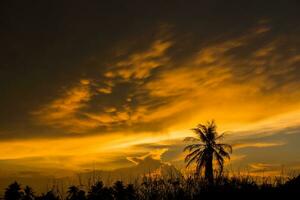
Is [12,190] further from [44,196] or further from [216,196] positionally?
[216,196]

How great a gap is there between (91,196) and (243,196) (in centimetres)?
1257

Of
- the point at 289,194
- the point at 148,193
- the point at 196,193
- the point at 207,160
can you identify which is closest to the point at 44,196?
the point at 148,193

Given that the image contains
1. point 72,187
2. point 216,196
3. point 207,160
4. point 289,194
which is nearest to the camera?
point 289,194

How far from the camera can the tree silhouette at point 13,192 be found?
122 ft

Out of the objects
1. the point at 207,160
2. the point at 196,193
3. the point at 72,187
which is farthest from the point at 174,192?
the point at 207,160

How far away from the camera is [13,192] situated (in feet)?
123

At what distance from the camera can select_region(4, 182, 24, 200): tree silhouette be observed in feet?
122

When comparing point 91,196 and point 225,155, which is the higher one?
point 225,155

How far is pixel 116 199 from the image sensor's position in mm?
38875

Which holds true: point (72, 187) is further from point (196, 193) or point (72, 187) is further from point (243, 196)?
point (243, 196)

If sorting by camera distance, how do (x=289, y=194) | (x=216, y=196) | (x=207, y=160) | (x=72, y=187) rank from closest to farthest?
(x=289, y=194) → (x=216, y=196) → (x=72, y=187) → (x=207, y=160)

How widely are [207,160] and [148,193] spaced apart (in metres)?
32.5

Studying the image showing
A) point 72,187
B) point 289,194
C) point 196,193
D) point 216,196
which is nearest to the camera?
point 289,194

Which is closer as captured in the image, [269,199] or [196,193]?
[269,199]
